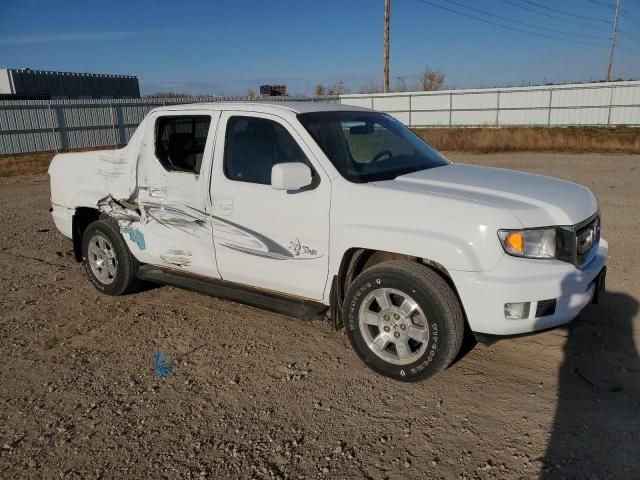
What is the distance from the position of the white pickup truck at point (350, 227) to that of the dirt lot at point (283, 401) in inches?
16.0

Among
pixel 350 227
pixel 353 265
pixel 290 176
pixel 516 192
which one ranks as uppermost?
pixel 290 176

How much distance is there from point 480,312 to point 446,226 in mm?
578

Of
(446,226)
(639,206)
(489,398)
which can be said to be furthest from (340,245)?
(639,206)

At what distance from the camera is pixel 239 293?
4.43m

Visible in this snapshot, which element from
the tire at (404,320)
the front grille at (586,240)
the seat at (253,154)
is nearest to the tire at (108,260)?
the seat at (253,154)

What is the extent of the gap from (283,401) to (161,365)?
1127 mm

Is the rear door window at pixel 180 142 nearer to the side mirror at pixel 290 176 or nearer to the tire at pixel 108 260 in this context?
the tire at pixel 108 260

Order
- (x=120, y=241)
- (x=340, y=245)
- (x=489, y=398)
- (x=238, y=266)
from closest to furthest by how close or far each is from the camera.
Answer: (x=489, y=398), (x=340, y=245), (x=238, y=266), (x=120, y=241)

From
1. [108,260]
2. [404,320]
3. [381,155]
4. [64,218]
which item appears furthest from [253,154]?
[64,218]

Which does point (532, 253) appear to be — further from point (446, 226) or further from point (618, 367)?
point (618, 367)

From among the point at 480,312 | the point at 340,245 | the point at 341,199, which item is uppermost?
the point at 341,199

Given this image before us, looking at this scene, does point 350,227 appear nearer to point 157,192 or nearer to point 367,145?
point 367,145

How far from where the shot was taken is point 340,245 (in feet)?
12.4

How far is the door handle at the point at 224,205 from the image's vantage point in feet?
14.1
